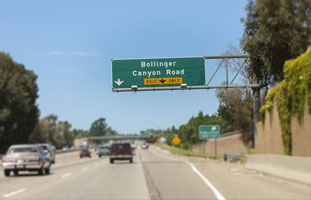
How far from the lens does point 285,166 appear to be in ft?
64.4

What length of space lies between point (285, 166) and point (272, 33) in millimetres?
12361

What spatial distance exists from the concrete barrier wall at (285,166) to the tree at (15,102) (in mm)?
50373

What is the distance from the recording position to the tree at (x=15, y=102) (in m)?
70.0

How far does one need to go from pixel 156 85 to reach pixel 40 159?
16135 millimetres

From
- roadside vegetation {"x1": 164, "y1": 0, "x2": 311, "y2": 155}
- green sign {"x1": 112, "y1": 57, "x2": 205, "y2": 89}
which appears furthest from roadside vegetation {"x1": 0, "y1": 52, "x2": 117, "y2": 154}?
roadside vegetation {"x1": 164, "y1": 0, "x2": 311, "y2": 155}

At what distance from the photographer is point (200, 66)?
12.9 m

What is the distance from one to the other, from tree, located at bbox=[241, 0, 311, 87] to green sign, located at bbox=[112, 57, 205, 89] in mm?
3088

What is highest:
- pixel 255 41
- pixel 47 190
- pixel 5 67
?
pixel 5 67

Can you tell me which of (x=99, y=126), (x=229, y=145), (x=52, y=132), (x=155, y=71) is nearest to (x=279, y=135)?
(x=99, y=126)

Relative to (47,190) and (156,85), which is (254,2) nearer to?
(156,85)

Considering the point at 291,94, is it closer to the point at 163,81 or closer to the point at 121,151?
the point at 163,81

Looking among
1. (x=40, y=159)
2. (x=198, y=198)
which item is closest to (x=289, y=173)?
(x=198, y=198)

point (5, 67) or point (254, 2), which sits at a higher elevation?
point (5, 67)

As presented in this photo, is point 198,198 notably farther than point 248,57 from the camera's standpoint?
Yes
